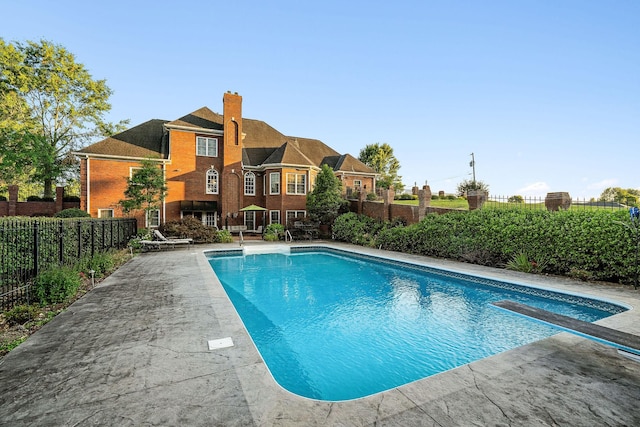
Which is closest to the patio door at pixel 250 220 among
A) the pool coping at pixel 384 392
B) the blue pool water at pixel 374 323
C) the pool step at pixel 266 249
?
the pool step at pixel 266 249

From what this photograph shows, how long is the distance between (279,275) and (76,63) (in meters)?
28.8

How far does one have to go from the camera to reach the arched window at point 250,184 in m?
24.4

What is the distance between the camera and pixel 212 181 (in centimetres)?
2314

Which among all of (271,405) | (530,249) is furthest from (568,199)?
(271,405)

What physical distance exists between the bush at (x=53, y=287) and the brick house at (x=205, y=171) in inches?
625

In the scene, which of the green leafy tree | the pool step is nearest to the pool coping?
the green leafy tree

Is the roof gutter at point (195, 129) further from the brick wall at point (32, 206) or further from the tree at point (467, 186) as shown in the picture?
the tree at point (467, 186)

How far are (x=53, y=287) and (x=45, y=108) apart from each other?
2860 centimetres

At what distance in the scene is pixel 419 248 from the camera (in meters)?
14.4

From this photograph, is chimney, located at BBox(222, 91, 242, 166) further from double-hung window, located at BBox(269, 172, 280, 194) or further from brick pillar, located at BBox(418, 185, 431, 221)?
brick pillar, located at BBox(418, 185, 431, 221)

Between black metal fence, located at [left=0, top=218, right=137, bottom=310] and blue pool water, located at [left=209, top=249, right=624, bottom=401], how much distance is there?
14.2ft

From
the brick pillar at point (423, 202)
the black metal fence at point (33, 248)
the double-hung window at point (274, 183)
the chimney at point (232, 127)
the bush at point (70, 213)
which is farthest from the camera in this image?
the double-hung window at point (274, 183)

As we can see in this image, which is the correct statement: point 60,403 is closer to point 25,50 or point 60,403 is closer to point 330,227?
point 330,227

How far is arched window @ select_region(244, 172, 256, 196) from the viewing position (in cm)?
2438
